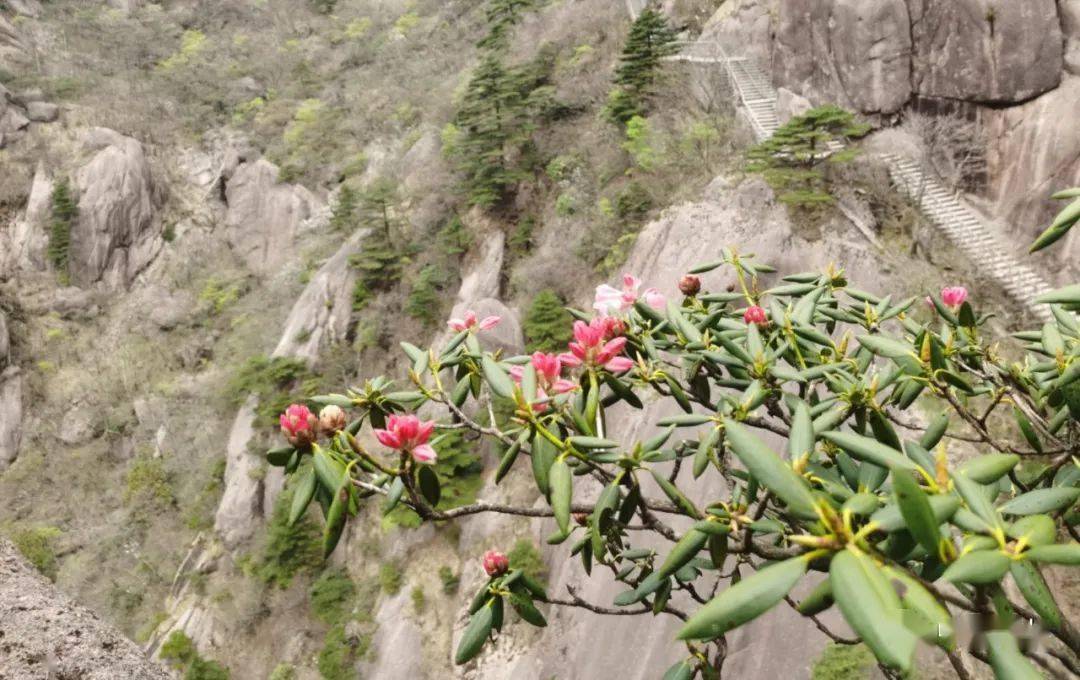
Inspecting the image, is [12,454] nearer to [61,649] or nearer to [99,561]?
[99,561]

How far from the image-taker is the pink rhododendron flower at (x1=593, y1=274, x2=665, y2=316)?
2.32 metres

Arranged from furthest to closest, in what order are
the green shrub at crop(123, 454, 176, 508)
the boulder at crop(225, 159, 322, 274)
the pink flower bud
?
the boulder at crop(225, 159, 322, 274)
the green shrub at crop(123, 454, 176, 508)
the pink flower bud

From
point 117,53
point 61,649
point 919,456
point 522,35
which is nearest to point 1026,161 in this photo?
point 919,456

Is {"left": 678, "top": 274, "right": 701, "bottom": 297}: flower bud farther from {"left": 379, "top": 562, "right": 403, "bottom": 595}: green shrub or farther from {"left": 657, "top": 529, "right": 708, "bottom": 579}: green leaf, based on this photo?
{"left": 379, "top": 562, "right": 403, "bottom": 595}: green shrub

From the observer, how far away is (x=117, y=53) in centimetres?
3812

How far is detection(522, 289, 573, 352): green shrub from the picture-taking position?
12.8 metres

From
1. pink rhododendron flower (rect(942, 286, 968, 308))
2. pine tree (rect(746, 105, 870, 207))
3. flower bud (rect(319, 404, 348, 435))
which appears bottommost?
pine tree (rect(746, 105, 870, 207))

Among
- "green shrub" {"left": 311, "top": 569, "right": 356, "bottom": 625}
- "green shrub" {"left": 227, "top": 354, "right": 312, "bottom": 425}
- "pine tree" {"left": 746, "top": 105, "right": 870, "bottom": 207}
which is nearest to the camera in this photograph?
"pine tree" {"left": 746, "top": 105, "right": 870, "bottom": 207}

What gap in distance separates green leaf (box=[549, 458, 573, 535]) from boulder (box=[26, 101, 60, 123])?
4314 cm

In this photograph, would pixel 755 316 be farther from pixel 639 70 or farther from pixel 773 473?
pixel 639 70

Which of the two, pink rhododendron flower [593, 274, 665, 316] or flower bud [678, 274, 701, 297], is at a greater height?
pink rhododendron flower [593, 274, 665, 316]

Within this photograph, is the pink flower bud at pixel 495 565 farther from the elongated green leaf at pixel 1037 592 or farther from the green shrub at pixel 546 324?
the green shrub at pixel 546 324

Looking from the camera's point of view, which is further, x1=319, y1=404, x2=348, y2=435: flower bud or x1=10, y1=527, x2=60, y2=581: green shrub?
x1=10, y1=527, x2=60, y2=581: green shrub

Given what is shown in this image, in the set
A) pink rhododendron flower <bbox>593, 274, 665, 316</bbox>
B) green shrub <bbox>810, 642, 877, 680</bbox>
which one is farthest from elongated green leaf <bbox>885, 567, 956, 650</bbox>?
Result: green shrub <bbox>810, 642, 877, 680</bbox>
